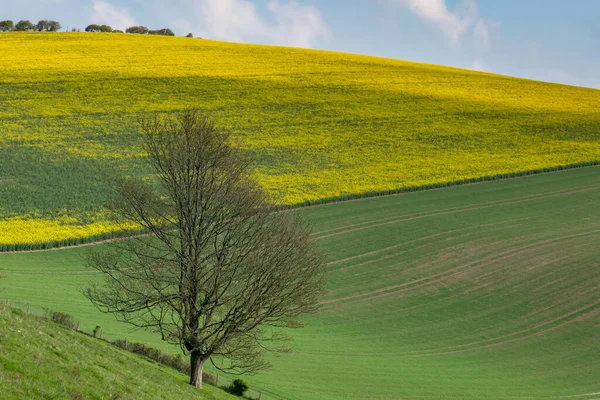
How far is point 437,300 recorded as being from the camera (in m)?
42.0

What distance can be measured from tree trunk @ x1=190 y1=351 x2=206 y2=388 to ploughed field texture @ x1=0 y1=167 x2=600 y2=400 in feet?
11.9

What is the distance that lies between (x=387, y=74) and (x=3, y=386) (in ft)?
297

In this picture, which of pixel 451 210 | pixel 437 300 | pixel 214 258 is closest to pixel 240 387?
pixel 214 258

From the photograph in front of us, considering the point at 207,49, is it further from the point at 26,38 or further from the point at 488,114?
the point at 488,114

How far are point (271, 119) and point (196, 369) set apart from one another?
52.1m

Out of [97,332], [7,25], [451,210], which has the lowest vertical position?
[97,332]

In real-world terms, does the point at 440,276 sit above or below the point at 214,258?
above

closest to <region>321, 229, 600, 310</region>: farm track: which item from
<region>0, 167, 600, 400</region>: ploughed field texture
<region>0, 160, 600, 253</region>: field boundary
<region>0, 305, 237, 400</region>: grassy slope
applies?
<region>0, 167, 600, 400</region>: ploughed field texture

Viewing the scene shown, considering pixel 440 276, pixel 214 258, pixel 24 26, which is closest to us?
pixel 214 258

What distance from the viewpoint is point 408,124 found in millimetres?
79500

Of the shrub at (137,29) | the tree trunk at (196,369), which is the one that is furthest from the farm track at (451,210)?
the shrub at (137,29)

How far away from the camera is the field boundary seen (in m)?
43.8

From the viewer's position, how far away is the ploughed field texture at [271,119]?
56812 mm

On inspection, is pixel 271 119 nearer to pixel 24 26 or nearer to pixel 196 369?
pixel 196 369
